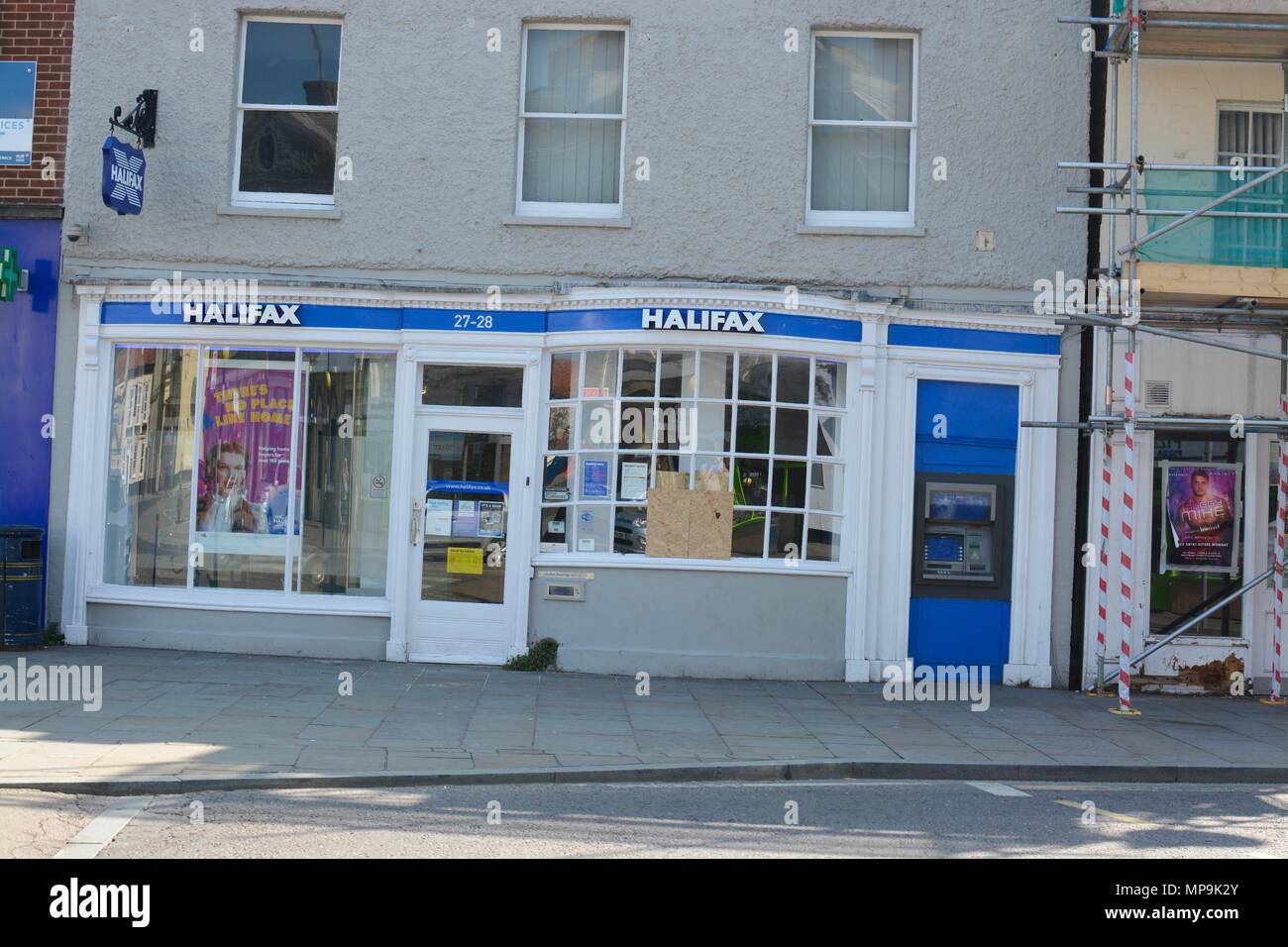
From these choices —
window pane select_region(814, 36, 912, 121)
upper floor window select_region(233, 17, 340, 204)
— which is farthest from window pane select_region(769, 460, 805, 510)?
upper floor window select_region(233, 17, 340, 204)

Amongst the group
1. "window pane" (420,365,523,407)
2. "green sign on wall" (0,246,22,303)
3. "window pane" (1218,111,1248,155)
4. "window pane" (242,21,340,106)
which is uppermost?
"window pane" (242,21,340,106)

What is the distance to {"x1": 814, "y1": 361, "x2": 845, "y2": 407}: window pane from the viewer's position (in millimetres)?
12727

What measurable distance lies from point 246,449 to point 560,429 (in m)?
3.25

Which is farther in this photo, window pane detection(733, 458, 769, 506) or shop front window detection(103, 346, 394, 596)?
shop front window detection(103, 346, 394, 596)

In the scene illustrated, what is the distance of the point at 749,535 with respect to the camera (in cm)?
1261

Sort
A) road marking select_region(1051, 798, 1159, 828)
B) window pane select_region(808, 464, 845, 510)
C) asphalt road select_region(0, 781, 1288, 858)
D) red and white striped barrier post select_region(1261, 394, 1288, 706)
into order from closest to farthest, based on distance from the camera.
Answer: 1. asphalt road select_region(0, 781, 1288, 858)
2. road marking select_region(1051, 798, 1159, 828)
3. red and white striped barrier post select_region(1261, 394, 1288, 706)
4. window pane select_region(808, 464, 845, 510)

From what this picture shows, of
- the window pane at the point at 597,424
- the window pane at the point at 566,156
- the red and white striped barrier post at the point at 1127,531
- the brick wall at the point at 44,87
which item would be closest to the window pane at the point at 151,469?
the brick wall at the point at 44,87

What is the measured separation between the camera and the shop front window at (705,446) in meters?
12.5

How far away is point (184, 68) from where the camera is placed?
1296cm

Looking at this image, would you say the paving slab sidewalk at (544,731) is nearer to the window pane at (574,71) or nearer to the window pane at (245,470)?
the window pane at (245,470)

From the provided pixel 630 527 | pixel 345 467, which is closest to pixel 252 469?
pixel 345 467

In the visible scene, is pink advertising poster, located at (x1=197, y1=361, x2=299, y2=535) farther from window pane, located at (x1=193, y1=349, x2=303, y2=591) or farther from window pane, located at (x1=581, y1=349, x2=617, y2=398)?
window pane, located at (x1=581, y1=349, x2=617, y2=398)

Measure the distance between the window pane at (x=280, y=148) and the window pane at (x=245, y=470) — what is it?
69.2 inches

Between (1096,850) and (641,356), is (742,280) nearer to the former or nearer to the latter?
(641,356)
